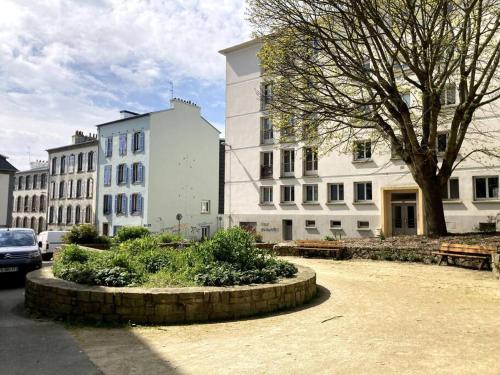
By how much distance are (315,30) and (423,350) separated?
12121mm

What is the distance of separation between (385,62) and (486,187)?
12.4 m

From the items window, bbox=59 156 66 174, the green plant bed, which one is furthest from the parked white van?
window, bbox=59 156 66 174

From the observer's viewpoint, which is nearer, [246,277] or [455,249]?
[246,277]

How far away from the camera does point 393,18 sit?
13.6 meters

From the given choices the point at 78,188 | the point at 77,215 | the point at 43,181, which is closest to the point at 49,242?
the point at 77,215

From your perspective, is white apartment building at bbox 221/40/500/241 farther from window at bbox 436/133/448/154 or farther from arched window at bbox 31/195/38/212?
arched window at bbox 31/195/38/212

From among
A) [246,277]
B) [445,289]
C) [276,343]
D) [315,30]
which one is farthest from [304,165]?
[276,343]

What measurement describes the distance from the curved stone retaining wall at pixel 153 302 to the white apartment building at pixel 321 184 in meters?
13.6

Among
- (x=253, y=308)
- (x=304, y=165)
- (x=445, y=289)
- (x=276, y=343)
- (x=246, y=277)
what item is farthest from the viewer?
(x=304, y=165)

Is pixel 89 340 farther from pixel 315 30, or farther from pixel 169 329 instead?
pixel 315 30

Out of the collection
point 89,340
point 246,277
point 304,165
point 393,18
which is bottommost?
point 89,340

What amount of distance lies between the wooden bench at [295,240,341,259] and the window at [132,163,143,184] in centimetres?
2411

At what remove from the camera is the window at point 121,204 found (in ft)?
130

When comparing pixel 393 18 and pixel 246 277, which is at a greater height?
pixel 393 18
